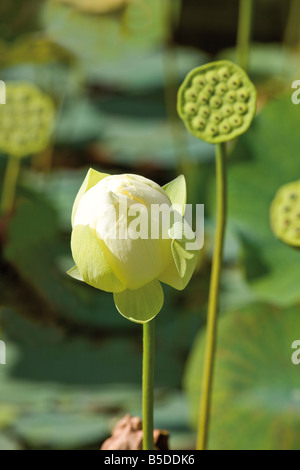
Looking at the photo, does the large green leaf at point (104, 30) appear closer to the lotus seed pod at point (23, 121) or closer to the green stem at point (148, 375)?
the lotus seed pod at point (23, 121)

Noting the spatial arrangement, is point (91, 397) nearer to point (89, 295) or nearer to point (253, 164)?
point (89, 295)

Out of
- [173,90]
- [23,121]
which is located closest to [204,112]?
[23,121]

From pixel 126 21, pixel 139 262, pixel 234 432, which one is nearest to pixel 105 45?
pixel 126 21

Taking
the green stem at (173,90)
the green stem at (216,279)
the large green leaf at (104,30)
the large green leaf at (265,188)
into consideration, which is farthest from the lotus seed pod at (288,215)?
the large green leaf at (104,30)

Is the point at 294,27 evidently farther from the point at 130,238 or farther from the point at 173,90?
the point at 130,238

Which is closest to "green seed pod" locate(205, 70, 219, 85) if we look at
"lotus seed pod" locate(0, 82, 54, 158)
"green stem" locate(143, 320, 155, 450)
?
"green stem" locate(143, 320, 155, 450)
